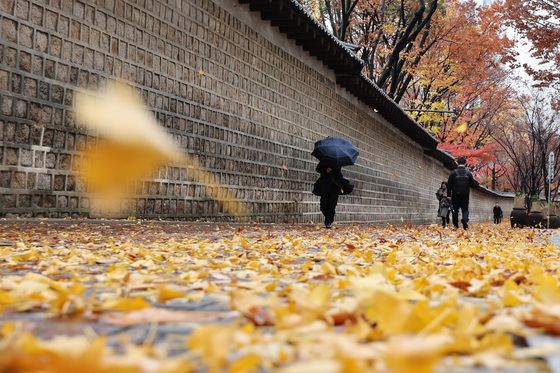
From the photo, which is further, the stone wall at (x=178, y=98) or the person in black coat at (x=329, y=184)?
the person in black coat at (x=329, y=184)

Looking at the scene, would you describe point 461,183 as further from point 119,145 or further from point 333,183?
point 119,145

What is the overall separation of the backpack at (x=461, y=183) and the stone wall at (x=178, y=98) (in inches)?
136

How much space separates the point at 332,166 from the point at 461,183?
13.9 feet

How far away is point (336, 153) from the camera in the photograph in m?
11.2

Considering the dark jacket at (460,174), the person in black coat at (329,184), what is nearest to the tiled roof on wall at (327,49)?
the person in black coat at (329,184)

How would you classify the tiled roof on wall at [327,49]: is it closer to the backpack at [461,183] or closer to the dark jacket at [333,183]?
the dark jacket at [333,183]

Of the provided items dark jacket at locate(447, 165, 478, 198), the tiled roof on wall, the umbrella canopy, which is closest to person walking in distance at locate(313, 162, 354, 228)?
the umbrella canopy

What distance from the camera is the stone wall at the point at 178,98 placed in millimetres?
6582

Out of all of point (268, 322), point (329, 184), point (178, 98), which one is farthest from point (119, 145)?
point (268, 322)

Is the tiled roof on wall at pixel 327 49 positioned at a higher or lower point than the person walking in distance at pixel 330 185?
higher

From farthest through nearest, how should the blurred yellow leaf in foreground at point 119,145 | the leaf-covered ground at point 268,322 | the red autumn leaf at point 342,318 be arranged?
the blurred yellow leaf in foreground at point 119,145 < the red autumn leaf at point 342,318 < the leaf-covered ground at point 268,322

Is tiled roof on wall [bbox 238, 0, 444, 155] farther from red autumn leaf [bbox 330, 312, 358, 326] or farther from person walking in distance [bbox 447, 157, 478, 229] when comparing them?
red autumn leaf [bbox 330, 312, 358, 326]

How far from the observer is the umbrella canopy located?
11164 millimetres

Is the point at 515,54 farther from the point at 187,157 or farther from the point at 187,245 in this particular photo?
the point at 187,245
